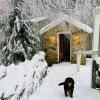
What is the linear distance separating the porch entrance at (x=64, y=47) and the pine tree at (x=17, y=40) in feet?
19.5

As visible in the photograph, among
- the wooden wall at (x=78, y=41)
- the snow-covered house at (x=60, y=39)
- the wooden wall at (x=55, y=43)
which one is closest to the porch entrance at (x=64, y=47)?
the snow-covered house at (x=60, y=39)

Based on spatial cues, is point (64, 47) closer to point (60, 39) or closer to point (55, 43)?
point (60, 39)

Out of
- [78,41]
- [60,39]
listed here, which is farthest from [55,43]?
[78,41]

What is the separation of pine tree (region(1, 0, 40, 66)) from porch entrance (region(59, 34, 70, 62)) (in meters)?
5.93

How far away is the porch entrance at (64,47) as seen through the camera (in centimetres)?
1651

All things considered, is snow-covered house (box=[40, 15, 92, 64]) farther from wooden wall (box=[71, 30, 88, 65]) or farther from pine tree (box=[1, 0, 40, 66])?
pine tree (box=[1, 0, 40, 66])

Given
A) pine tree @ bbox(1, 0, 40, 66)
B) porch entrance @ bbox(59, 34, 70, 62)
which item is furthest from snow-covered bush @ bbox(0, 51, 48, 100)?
porch entrance @ bbox(59, 34, 70, 62)

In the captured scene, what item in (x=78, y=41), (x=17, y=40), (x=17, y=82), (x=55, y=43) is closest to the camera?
(x=17, y=82)

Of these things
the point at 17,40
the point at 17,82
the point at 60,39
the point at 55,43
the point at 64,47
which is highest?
the point at 17,40

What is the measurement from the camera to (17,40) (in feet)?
34.0

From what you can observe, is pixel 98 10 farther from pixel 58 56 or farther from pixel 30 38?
pixel 58 56

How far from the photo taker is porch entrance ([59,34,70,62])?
54.2 feet

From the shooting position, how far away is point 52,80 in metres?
9.95

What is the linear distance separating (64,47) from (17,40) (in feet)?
23.7
